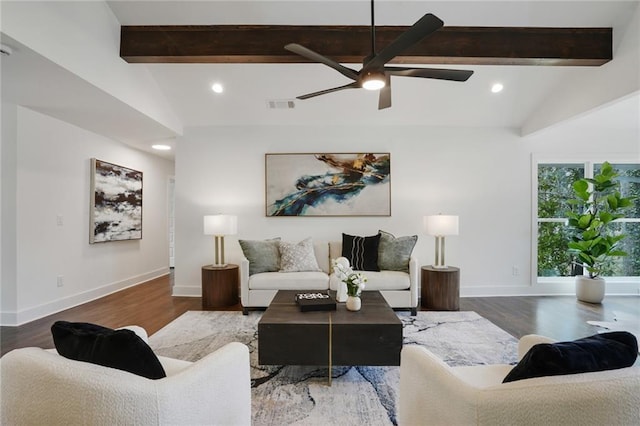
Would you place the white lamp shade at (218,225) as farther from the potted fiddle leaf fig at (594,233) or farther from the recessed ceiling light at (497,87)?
the potted fiddle leaf fig at (594,233)

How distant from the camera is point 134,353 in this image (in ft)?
3.53

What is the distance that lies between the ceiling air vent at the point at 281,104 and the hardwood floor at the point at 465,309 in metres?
2.78

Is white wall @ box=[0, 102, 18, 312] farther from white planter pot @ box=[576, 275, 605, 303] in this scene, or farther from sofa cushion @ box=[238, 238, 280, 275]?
white planter pot @ box=[576, 275, 605, 303]

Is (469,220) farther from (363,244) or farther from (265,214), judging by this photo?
(265,214)

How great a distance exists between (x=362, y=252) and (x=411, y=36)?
2.78 metres

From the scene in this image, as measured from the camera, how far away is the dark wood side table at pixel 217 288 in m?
4.05

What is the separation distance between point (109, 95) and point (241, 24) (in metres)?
1.52

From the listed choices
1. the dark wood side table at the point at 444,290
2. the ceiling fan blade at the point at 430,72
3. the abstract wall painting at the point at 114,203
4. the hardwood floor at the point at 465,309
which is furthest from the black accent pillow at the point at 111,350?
the abstract wall painting at the point at 114,203

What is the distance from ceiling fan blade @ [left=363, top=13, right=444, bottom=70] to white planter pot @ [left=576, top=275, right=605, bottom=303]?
439cm

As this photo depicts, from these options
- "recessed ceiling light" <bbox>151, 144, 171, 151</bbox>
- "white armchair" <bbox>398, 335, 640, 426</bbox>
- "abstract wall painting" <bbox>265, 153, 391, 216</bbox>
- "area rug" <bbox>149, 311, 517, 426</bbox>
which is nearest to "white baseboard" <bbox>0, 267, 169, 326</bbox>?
"area rug" <bbox>149, 311, 517, 426</bbox>

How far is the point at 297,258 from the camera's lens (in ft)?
13.4

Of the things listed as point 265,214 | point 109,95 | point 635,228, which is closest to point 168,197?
point 265,214

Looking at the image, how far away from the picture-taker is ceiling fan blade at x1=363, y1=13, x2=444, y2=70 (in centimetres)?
174

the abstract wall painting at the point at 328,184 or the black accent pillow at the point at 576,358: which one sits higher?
the abstract wall painting at the point at 328,184
